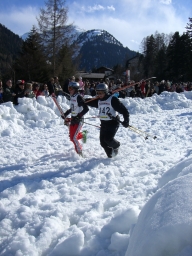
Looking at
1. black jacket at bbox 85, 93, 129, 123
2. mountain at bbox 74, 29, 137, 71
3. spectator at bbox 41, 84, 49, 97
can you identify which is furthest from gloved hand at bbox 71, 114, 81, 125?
mountain at bbox 74, 29, 137, 71

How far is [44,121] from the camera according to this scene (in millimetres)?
10477

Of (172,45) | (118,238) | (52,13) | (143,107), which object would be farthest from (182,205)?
(172,45)

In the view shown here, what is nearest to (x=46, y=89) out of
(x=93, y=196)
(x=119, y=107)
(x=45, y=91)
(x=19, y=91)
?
(x=45, y=91)

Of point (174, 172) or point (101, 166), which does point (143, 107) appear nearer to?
point (101, 166)

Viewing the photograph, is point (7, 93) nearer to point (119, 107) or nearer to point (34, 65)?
point (119, 107)

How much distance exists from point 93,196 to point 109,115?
96.8 inches

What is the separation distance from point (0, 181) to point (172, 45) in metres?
45.8

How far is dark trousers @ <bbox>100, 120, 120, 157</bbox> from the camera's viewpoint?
627cm

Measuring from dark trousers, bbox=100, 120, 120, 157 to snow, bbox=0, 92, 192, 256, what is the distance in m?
0.28

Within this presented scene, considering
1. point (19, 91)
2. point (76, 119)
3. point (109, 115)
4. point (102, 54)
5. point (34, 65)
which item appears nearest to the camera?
point (109, 115)

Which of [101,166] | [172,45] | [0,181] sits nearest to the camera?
[0,181]

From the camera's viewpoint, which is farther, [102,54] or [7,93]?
[102,54]

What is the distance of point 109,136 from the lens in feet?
20.6

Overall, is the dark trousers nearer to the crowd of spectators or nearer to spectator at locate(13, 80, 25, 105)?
the crowd of spectators
